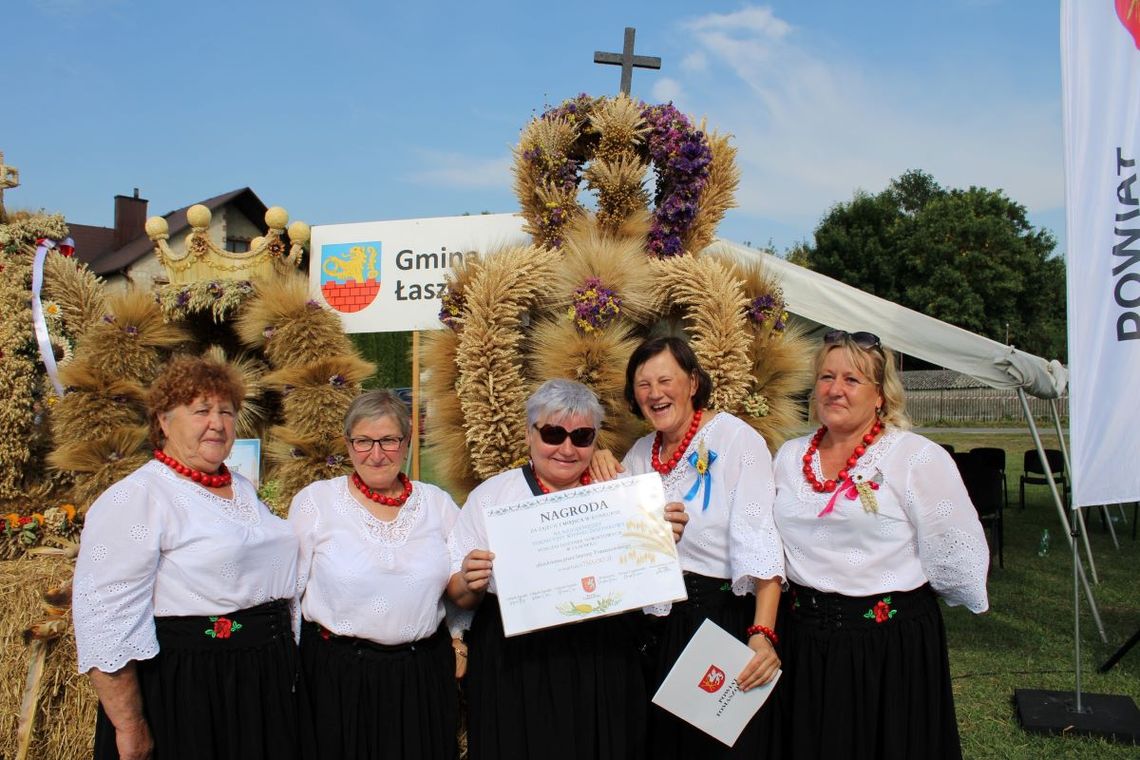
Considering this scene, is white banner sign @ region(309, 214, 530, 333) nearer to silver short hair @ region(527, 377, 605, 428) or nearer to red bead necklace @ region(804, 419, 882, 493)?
silver short hair @ region(527, 377, 605, 428)

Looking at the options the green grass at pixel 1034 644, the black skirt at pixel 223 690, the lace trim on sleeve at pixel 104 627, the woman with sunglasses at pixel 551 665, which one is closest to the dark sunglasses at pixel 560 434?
the woman with sunglasses at pixel 551 665

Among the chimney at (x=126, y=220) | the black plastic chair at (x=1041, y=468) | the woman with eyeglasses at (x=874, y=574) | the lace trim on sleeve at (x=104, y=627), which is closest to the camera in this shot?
the lace trim on sleeve at (x=104, y=627)

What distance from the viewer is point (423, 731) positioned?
2.48 m

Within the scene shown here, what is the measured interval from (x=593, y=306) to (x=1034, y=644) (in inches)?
172

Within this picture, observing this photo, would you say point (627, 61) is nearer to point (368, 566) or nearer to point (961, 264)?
point (368, 566)

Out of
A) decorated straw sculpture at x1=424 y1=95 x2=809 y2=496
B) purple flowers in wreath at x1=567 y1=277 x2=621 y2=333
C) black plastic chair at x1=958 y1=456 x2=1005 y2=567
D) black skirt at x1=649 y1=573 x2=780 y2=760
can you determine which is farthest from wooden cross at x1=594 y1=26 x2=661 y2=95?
black plastic chair at x1=958 y1=456 x2=1005 y2=567

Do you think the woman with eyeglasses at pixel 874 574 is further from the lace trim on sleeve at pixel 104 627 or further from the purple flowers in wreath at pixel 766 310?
the lace trim on sleeve at pixel 104 627

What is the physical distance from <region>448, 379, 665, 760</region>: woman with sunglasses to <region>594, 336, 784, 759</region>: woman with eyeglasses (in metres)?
0.17

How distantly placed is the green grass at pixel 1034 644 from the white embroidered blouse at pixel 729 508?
149 centimetres

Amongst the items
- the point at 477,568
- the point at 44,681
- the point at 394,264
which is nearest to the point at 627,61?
the point at 394,264

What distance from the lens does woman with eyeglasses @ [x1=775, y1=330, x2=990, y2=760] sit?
246 cm

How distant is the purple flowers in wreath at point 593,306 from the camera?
3359 mm

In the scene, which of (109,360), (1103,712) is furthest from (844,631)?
(109,360)

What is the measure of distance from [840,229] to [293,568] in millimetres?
37116
